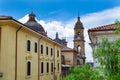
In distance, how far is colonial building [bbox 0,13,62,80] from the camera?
66.0ft

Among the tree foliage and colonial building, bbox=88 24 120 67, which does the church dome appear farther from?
the tree foliage

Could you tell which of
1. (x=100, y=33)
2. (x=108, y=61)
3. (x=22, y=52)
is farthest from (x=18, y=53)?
(x=108, y=61)

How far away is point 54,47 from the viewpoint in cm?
3731

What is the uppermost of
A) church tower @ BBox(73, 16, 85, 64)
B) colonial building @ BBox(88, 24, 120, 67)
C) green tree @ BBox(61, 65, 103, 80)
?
church tower @ BBox(73, 16, 85, 64)

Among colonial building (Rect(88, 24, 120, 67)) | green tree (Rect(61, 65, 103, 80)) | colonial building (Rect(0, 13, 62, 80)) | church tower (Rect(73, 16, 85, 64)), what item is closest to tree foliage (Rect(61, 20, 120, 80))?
green tree (Rect(61, 65, 103, 80))

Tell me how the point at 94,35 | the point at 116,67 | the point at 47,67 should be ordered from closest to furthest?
the point at 116,67 → the point at 94,35 → the point at 47,67

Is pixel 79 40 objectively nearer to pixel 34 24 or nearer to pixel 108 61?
pixel 34 24

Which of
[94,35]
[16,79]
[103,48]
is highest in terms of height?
[94,35]

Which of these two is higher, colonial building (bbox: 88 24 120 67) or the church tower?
the church tower

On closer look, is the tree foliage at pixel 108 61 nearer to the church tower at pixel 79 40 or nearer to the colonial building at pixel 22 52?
the colonial building at pixel 22 52

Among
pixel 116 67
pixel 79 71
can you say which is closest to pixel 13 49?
pixel 79 71

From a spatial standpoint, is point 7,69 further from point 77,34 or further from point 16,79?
point 77,34

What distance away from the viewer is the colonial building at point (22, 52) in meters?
20.1

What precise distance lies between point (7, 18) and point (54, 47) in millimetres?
18299
